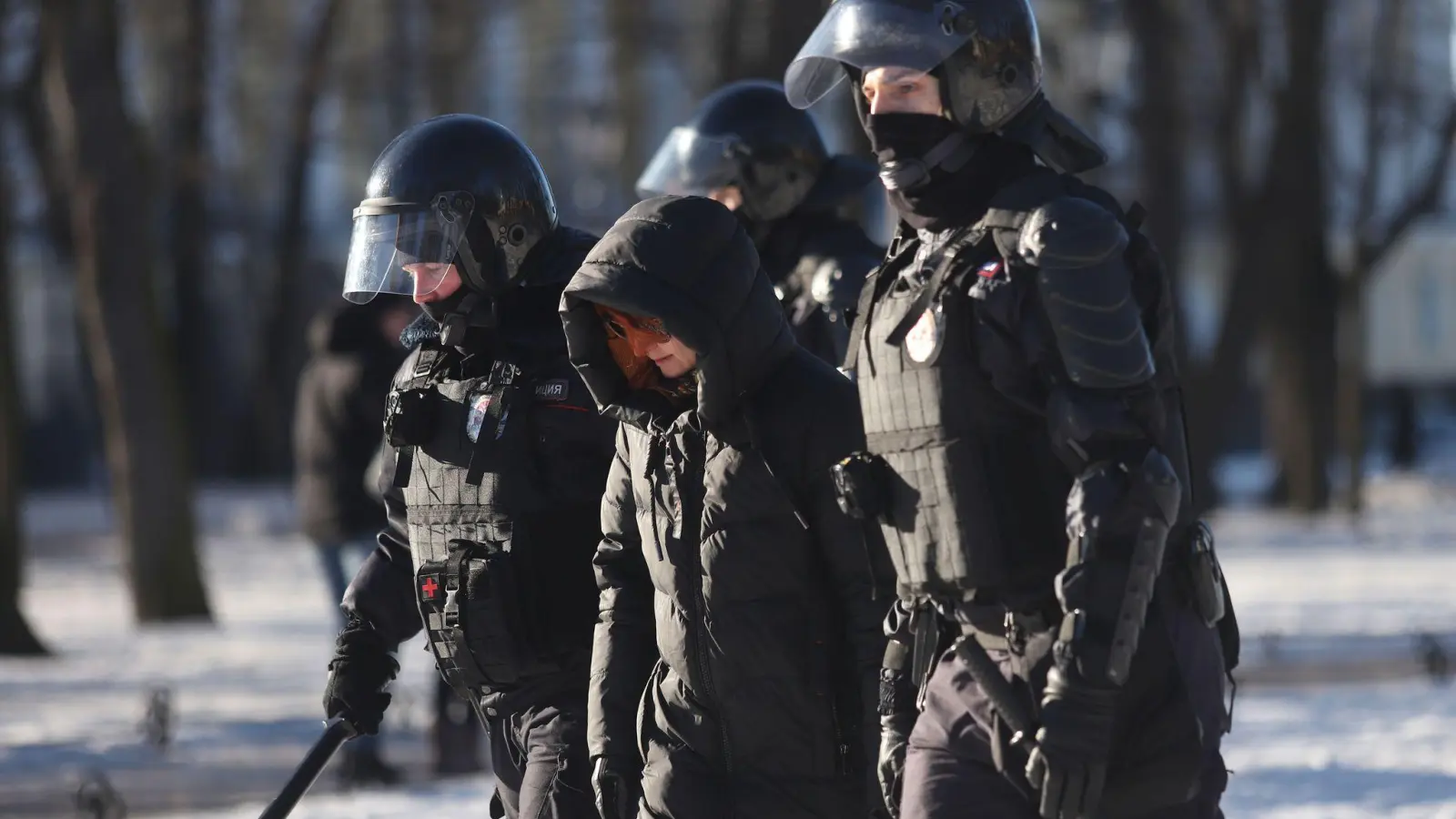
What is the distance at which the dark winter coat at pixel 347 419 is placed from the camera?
31.7 ft

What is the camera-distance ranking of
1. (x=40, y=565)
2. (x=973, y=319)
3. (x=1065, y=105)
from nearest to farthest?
1. (x=973, y=319)
2. (x=40, y=565)
3. (x=1065, y=105)

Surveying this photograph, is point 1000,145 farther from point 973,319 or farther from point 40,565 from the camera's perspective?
point 40,565

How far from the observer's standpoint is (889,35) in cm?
415

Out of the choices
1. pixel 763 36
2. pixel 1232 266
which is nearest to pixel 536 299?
pixel 763 36

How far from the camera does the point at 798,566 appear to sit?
424 centimetres

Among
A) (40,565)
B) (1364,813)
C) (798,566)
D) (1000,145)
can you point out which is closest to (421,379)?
(798,566)

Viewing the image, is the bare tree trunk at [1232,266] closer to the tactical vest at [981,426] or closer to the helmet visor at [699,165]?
the helmet visor at [699,165]

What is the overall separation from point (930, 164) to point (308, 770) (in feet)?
6.13

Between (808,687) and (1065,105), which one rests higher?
(1065,105)

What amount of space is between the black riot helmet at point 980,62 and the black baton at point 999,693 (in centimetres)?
84

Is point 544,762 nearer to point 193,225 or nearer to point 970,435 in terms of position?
point 970,435

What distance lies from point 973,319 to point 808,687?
2.54 ft

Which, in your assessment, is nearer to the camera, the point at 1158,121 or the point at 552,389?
the point at 552,389

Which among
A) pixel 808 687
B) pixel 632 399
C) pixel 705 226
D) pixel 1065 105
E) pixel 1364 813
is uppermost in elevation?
pixel 1065 105
